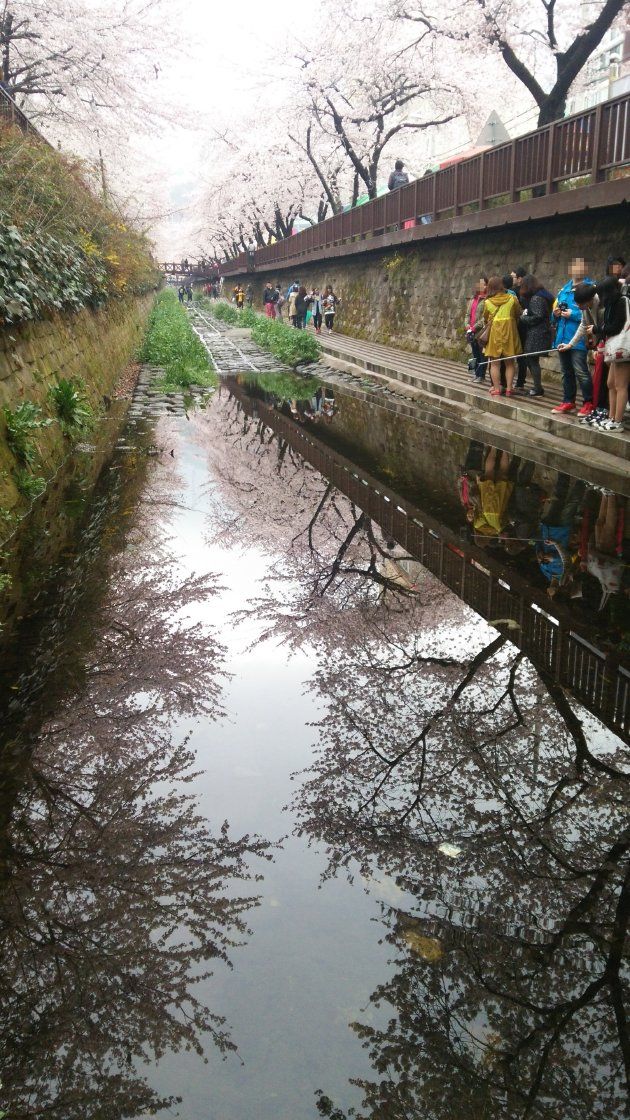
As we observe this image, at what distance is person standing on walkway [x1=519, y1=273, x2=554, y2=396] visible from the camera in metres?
13.4

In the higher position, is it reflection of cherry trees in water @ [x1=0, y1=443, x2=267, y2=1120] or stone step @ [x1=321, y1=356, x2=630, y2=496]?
stone step @ [x1=321, y1=356, x2=630, y2=496]

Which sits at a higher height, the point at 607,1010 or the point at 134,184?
the point at 134,184

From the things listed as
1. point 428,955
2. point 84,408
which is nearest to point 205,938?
point 428,955

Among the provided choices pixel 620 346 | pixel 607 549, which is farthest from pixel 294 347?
pixel 607 549

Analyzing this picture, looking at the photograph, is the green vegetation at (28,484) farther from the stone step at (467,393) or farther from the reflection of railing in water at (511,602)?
the stone step at (467,393)

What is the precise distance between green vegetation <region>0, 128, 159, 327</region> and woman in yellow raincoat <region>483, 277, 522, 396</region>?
7016 millimetres

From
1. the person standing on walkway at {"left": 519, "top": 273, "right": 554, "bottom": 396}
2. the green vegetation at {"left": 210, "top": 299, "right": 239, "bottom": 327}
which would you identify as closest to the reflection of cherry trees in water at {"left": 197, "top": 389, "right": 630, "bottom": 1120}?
the person standing on walkway at {"left": 519, "top": 273, "right": 554, "bottom": 396}

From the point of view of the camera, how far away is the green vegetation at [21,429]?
7961 mm

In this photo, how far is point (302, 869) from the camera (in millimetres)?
3232

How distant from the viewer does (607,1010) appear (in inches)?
99.7

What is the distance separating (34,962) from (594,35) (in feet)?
65.1

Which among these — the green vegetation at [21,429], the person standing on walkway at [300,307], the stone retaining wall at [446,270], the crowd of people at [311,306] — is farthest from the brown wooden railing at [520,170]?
the green vegetation at [21,429]

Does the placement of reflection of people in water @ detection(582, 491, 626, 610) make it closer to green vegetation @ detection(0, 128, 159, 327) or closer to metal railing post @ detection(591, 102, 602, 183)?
green vegetation @ detection(0, 128, 159, 327)

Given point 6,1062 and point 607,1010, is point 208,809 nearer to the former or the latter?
point 6,1062
